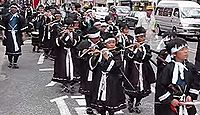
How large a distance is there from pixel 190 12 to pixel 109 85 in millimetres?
19314

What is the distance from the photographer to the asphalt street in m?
8.80

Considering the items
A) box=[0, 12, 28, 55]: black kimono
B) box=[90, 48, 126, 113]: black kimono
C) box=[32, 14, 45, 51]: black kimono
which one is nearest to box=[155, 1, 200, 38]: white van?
box=[32, 14, 45, 51]: black kimono

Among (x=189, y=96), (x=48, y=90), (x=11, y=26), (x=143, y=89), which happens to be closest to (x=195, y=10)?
(x=11, y=26)

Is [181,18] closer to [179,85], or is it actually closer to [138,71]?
[138,71]

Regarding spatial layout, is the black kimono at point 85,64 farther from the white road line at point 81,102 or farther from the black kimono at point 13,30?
the black kimono at point 13,30

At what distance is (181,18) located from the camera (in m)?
25.1

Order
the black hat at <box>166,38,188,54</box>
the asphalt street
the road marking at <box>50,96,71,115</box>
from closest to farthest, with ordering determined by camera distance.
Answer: the black hat at <box>166,38,188,54</box>, the road marking at <box>50,96,71,115</box>, the asphalt street

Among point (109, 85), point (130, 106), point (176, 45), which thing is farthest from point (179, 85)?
point (130, 106)

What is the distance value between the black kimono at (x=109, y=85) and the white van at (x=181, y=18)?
16.4 m

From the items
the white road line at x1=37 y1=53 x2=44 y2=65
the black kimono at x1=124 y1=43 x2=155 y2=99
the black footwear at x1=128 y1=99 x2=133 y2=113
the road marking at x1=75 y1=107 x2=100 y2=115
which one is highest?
the black kimono at x1=124 y1=43 x2=155 y2=99

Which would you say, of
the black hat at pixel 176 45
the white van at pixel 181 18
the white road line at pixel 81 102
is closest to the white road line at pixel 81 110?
the white road line at pixel 81 102

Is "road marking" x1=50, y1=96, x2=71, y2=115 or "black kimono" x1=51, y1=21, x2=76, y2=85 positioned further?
"black kimono" x1=51, y1=21, x2=76, y2=85

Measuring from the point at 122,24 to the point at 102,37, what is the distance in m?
1.72

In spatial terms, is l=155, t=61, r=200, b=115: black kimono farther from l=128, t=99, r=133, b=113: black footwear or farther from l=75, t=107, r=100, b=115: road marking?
l=75, t=107, r=100, b=115: road marking
